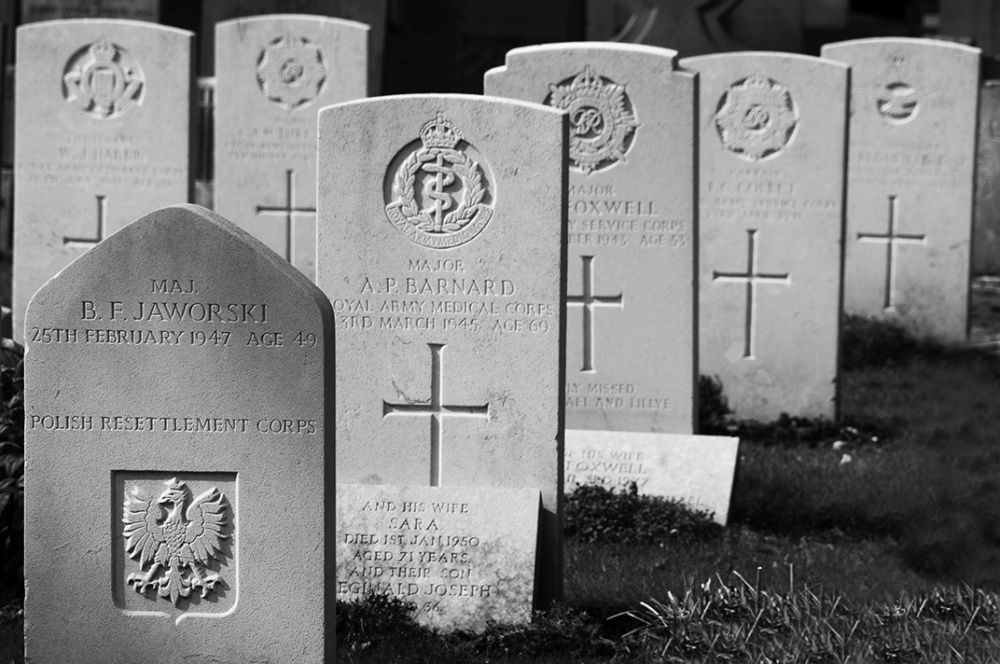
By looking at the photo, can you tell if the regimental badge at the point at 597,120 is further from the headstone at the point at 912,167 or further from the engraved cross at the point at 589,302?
the headstone at the point at 912,167

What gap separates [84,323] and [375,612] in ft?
5.01

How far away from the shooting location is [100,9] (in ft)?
47.2

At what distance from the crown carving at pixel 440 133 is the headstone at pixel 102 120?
3.80m

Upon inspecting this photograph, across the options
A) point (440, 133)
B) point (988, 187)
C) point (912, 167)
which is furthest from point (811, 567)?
point (988, 187)

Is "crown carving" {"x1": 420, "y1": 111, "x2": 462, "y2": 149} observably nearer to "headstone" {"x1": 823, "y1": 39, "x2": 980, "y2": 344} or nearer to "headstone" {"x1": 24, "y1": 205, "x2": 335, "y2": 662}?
"headstone" {"x1": 24, "y1": 205, "x2": 335, "y2": 662}

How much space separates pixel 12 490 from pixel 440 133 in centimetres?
190

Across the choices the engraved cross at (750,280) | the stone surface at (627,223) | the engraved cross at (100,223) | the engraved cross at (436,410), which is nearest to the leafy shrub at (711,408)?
the engraved cross at (750,280)

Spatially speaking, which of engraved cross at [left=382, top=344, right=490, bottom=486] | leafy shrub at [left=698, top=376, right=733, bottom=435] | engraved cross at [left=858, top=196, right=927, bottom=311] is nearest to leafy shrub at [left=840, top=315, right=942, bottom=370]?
engraved cross at [left=858, top=196, right=927, bottom=311]

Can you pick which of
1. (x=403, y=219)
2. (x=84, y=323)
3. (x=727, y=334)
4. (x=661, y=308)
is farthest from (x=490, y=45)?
(x=84, y=323)

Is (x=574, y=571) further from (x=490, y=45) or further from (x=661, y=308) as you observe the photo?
(x=490, y=45)

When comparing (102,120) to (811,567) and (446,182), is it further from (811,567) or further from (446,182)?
(811,567)

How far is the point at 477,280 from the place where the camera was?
5.50 m

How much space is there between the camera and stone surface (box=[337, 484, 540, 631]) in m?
5.27

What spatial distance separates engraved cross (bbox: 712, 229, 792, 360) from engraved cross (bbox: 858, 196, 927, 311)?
2.22 metres
